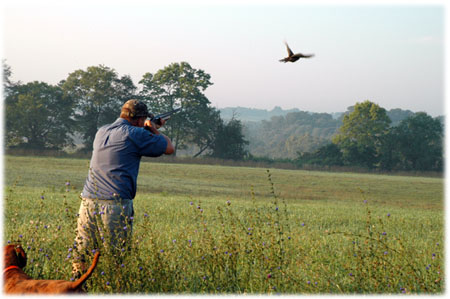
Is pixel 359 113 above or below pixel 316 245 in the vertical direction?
above

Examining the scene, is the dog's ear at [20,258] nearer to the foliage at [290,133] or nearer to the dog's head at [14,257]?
the dog's head at [14,257]

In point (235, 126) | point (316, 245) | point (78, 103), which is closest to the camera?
point (316, 245)

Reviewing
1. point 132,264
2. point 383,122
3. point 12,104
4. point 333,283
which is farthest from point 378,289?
point 383,122

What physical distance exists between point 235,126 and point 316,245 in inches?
2438

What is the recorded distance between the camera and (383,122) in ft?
256

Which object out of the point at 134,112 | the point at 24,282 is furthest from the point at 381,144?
the point at 24,282

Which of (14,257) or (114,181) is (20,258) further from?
(114,181)

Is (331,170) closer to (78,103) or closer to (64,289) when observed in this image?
(78,103)

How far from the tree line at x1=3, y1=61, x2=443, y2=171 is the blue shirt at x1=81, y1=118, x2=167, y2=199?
2227 inches

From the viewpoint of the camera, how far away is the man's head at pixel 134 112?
18.9ft

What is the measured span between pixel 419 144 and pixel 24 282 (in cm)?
7790

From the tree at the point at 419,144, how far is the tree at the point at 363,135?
3.00 metres

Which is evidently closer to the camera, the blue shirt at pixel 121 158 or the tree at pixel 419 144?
Result: the blue shirt at pixel 121 158

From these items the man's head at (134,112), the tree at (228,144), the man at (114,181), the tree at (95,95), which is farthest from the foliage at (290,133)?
the man at (114,181)
